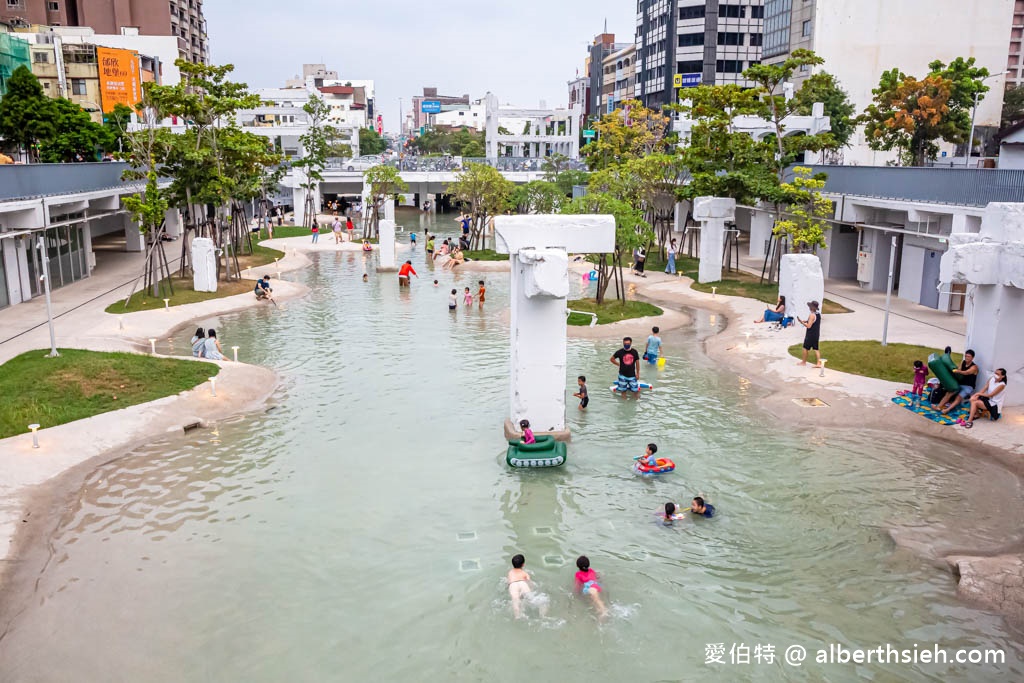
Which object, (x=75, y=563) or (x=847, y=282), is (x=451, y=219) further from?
(x=75, y=563)

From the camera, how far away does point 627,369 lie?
23.9m

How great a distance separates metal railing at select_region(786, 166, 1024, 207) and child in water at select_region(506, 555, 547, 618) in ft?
76.4

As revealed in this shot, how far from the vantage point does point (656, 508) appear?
16.8 m

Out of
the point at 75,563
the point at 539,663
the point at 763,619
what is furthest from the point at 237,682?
the point at 763,619

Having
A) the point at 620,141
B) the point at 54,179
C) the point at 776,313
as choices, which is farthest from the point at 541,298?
the point at 620,141

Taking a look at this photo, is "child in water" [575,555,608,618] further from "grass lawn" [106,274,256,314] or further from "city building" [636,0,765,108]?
"city building" [636,0,765,108]

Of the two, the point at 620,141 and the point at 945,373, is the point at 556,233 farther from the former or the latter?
the point at 620,141

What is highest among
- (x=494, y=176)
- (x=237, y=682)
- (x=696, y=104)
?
(x=696, y=104)

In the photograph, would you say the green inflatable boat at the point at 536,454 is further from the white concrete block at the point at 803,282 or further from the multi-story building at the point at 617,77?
the multi-story building at the point at 617,77

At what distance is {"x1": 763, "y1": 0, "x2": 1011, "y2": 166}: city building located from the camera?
69.1 m

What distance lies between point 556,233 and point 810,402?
9.51 meters

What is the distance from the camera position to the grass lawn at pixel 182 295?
34656mm

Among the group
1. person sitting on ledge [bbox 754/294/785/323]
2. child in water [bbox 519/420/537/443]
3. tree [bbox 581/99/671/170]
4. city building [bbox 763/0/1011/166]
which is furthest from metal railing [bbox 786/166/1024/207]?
city building [bbox 763/0/1011/166]

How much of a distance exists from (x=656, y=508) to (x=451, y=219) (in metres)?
76.8
